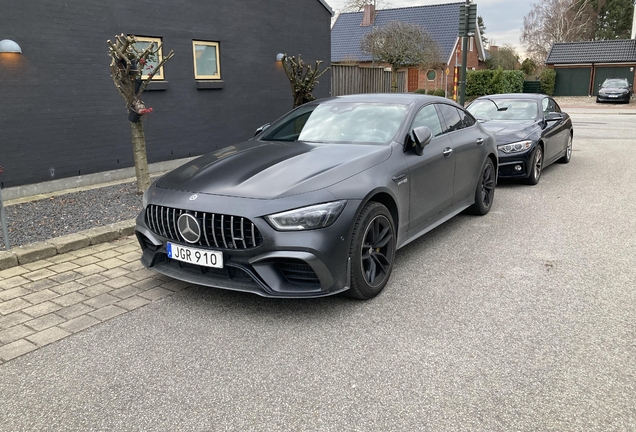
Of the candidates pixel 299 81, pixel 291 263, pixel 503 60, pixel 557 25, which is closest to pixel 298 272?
pixel 291 263

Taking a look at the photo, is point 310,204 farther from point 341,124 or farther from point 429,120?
point 429,120

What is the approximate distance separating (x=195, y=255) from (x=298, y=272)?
0.76 metres

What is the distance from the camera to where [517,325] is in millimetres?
3609

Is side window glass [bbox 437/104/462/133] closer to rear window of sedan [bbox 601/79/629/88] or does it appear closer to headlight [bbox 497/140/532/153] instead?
headlight [bbox 497/140/532/153]

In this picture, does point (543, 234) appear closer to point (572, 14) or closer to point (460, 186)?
point (460, 186)

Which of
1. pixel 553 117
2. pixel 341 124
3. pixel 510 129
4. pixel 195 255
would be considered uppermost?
pixel 341 124

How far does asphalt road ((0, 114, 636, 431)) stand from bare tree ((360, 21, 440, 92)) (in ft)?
79.3

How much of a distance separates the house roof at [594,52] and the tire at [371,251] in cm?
4319

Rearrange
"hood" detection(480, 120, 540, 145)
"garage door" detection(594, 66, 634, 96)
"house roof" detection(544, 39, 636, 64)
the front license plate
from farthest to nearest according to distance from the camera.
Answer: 1. "house roof" detection(544, 39, 636, 64)
2. "garage door" detection(594, 66, 634, 96)
3. "hood" detection(480, 120, 540, 145)
4. the front license plate

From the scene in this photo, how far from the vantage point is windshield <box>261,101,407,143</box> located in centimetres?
484

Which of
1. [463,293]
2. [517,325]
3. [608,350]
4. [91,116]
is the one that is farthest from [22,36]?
[608,350]

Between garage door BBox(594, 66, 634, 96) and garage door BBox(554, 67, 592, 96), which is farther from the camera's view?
garage door BBox(554, 67, 592, 96)

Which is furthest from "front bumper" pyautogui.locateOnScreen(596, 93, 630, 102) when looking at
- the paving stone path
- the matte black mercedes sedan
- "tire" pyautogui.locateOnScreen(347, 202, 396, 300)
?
the paving stone path

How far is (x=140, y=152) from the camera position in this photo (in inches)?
284
